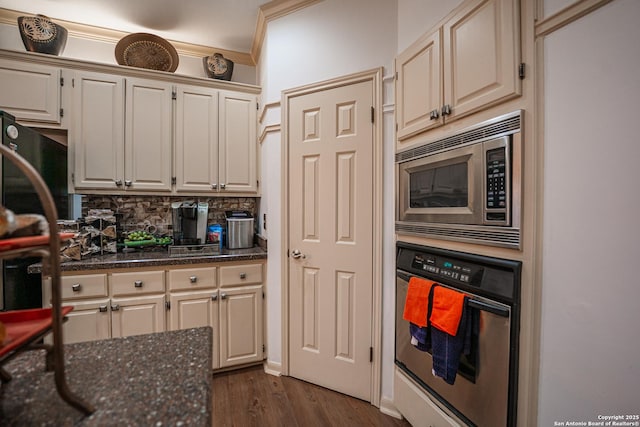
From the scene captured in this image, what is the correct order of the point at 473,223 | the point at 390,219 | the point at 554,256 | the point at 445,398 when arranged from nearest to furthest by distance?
the point at 554,256, the point at 473,223, the point at 445,398, the point at 390,219

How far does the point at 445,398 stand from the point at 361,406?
733 mm

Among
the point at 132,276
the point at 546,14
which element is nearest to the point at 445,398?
the point at 546,14

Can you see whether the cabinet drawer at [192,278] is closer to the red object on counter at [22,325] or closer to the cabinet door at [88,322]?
the cabinet door at [88,322]

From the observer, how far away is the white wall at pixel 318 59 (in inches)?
73.4

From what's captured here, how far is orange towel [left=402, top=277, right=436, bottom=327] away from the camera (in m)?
1.42

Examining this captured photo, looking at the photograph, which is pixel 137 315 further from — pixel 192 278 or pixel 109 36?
pixel 109 36

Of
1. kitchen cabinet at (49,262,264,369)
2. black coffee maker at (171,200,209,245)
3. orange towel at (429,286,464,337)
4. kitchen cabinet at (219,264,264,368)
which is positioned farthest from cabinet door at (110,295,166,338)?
orange towel at (429,286,464,337)

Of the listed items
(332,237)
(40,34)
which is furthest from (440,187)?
(40,34)

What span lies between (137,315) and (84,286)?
38 centimetres

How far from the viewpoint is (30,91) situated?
212cm

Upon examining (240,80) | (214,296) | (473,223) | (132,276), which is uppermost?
(240,80)

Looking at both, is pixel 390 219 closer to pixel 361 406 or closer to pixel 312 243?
pixel 312 243

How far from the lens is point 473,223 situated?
4.11 feet

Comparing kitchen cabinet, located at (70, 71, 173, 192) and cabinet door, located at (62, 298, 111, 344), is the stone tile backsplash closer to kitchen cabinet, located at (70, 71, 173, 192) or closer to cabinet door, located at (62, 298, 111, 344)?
kitchen cabinet, located at (70, 71, 173, 192)
